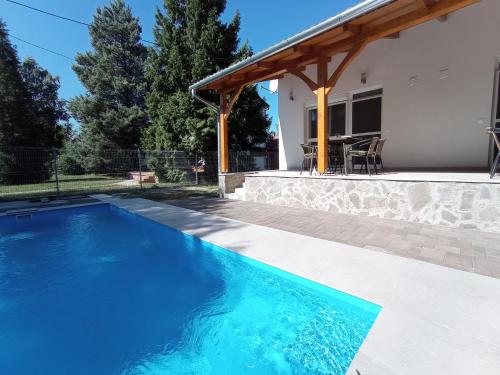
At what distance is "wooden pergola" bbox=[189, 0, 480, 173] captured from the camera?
421 centimetres

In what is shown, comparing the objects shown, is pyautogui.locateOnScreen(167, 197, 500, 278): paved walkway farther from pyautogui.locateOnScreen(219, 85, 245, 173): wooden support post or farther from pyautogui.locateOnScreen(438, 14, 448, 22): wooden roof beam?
pyautogui.locateOnScreen(438, 14, 448, 22): wooden roof beam

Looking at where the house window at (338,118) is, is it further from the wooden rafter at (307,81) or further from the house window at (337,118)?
the wooden rafter at (307,81)

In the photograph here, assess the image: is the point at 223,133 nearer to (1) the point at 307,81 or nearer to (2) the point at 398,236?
(1) the point at 307,81

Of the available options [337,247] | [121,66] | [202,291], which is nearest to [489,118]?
[337,247]

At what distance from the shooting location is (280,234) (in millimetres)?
3939

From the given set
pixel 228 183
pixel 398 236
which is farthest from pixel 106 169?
pixel 398 236

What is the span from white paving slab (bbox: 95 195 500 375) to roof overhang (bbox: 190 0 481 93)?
148 inches

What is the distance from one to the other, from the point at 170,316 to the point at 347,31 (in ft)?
18.0

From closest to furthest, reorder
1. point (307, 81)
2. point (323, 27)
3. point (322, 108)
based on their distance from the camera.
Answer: point (323, 27)
point (322, 108)
point (307, 81)

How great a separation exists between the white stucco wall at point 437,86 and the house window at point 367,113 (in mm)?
204

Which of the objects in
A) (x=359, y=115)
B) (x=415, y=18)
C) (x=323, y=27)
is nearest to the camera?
(x=415, y=18)

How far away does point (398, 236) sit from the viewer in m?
3.67

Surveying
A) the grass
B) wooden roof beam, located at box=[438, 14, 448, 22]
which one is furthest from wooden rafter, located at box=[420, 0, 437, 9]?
the grass

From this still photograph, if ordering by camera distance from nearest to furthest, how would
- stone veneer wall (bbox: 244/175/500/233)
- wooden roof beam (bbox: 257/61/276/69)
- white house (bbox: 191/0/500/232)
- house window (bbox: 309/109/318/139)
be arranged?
stone veneer wall (bbox: 244/175/500/233) → white house (bbox: 191/0/500/232) → wooden roof beam (bbox: 257/61/276/69) → house window (bbox: 309/109/318/139)
